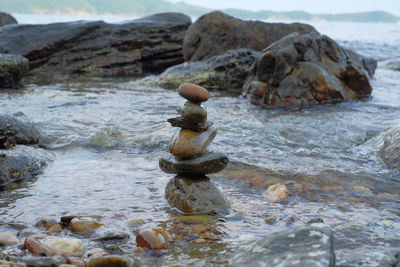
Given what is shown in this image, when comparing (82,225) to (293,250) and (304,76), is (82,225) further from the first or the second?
(304,76)

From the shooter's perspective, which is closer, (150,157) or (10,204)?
(10,204)

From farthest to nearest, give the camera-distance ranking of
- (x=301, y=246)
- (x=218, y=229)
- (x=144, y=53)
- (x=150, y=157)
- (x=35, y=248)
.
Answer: (x=144, y=53), (x=150, y=157), (x=218, y=229), (x=35, y=248), (x=301, y=246)

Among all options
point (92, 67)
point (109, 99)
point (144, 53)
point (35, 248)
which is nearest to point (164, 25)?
point (144, 53)

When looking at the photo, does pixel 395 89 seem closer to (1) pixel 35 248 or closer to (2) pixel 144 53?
(2) pixel 144 53

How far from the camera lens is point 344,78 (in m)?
10.1

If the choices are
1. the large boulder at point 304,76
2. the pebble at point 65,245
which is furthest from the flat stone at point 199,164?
the large boulder at point 304,76

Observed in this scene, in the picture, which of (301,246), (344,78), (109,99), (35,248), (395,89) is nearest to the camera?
(301,246)

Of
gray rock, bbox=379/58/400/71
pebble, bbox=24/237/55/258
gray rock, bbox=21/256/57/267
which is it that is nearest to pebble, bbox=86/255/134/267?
gray rock, bbox=21/256/57/267

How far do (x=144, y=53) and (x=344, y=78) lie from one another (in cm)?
789

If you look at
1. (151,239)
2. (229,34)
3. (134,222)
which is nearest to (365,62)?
(229,34)

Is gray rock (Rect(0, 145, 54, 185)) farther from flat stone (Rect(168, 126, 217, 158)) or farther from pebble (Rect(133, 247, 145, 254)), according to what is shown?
pebble (Rect(133, 247, 145, 254))

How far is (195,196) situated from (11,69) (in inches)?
359

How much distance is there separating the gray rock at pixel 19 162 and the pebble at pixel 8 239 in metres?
1.56

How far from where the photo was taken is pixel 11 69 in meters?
11.1
